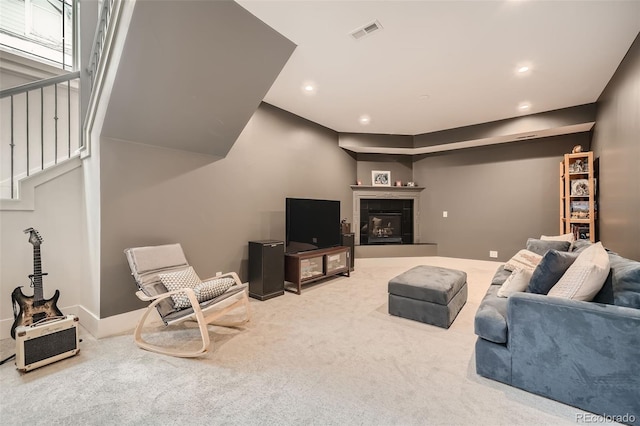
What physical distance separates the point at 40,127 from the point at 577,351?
5176 mm

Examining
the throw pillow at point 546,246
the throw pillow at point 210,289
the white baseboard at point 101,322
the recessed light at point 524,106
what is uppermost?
the recessed light at point 524,106

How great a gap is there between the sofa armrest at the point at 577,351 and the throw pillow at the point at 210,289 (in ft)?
7.24

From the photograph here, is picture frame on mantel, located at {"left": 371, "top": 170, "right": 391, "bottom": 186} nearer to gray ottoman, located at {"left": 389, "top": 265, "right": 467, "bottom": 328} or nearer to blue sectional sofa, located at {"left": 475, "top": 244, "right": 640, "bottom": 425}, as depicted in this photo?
gray ottoman, located at {"left": 389, "top": 265, "right": 467, "bottom": 328}

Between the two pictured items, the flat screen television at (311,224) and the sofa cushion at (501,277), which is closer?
the sofa cushion at (501,277)

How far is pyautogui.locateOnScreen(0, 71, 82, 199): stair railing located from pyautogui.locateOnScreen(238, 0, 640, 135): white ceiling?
2.37 meters

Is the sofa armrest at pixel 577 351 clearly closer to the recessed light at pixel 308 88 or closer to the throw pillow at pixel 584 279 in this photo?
the throw pillow at pixel 584 279

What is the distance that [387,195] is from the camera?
632 centimetres

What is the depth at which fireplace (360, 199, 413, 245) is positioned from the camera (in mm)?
6309

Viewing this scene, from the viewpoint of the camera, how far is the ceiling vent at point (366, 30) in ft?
8.08

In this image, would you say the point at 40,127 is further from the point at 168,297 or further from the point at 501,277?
the point at 501,277

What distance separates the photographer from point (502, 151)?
554cm

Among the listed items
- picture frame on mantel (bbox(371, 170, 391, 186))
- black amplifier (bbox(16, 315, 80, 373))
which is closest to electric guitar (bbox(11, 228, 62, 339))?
black amplifier (bbox(16, 315, 80, 373))

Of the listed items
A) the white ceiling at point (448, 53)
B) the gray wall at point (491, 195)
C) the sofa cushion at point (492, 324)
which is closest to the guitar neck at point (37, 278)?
the white ceiling at point (448, 53)

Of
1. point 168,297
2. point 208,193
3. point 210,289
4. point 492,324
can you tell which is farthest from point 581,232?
point 168,297
